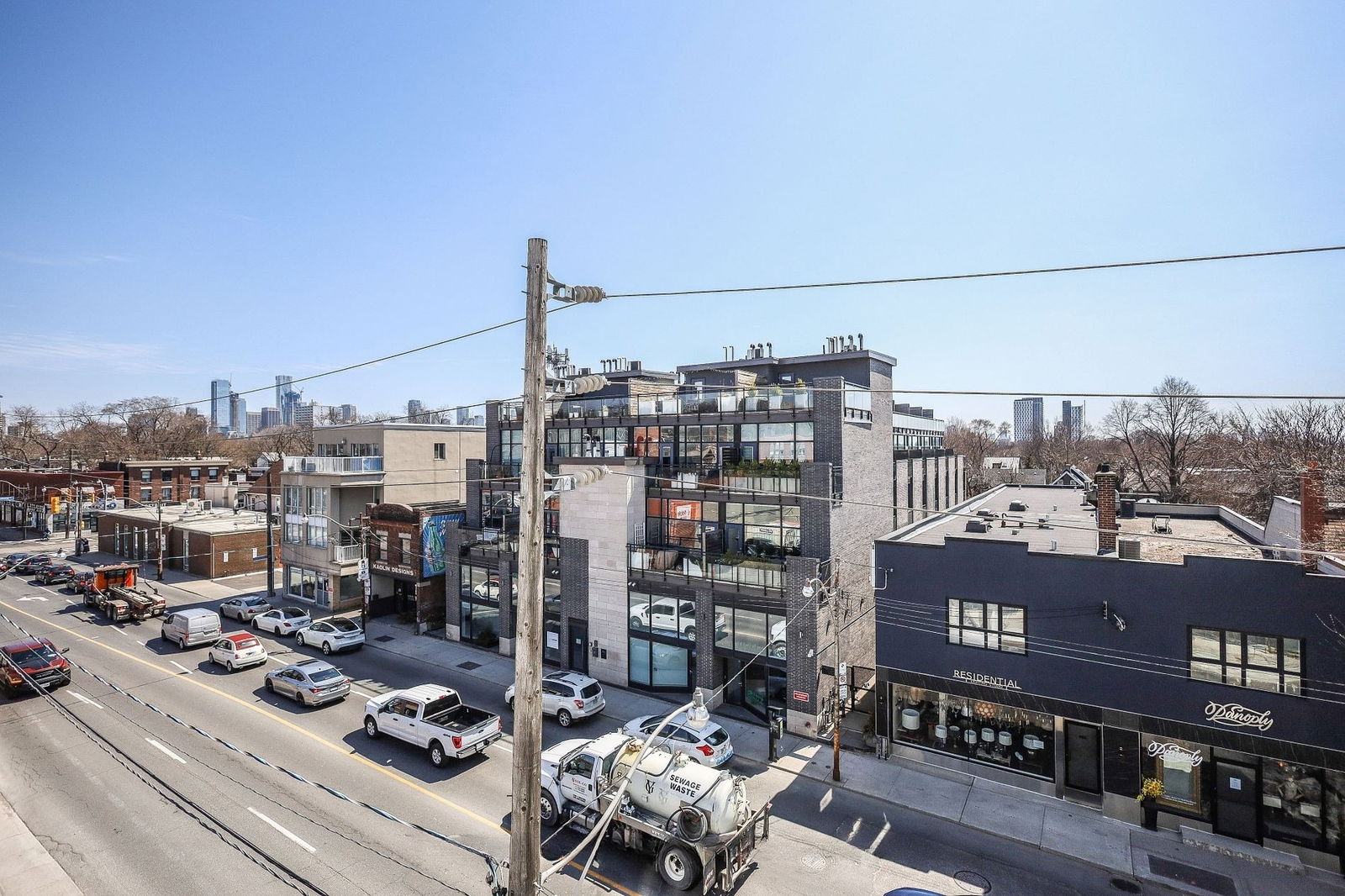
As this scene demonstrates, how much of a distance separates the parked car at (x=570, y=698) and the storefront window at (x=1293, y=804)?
1861cm

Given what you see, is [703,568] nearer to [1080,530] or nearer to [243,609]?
[1080,530]

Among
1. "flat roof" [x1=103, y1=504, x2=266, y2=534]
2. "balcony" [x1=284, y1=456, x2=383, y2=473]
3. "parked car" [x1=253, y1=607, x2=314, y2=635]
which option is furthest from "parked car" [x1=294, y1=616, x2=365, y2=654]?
"flat roof" [x1=103, y1=504, x2=266, y2=534]

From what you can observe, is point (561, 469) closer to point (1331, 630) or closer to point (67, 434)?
point (1331, 630)

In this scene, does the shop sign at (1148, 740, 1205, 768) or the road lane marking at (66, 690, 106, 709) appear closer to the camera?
the shop sign at (1148, 740, 1205, 768)

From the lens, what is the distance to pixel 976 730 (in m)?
18.6

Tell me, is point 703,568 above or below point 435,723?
above

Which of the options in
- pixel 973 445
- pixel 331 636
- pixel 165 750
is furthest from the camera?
pixel 973 445

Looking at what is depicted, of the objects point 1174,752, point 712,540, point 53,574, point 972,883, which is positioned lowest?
point 972,883

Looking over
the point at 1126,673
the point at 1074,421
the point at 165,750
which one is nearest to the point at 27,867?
the point at 165,750

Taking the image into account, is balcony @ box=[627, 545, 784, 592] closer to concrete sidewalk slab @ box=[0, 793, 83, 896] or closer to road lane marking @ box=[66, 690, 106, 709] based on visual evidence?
concrete sidewalk slab @ box=[0, 793, 83, 896]

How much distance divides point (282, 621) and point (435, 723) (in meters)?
18.3

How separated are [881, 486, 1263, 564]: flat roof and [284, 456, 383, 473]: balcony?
96.0 feet

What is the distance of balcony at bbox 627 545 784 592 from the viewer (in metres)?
22.0

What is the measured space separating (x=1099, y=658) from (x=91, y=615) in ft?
161
